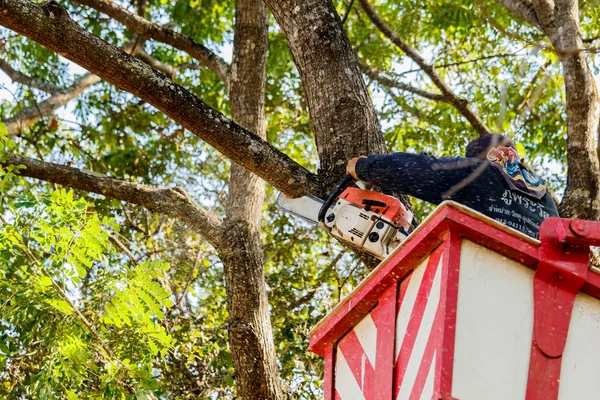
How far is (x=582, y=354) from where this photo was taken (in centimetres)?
200

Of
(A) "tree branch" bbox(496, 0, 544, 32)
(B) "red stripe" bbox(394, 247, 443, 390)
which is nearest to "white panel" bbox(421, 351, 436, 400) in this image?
(B) "red stripe" bbox(394, 247, 443, 390)

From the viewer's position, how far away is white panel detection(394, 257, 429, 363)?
2.12m

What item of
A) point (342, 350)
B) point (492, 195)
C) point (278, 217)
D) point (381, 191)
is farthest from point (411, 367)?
point (278, 217)

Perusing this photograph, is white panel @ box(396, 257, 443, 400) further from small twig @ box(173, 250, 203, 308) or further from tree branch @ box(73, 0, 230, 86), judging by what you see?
tree branch @ box(73, 0, 230, 86)

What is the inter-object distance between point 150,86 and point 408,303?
1407 millimetres

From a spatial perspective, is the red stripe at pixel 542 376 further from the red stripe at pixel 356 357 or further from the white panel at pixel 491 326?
the red stripe at pixel 356 357

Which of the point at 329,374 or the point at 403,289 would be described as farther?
the point at 329,374

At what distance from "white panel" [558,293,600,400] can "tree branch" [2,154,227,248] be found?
2.71 m

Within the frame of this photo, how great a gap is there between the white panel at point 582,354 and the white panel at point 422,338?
0.33 m

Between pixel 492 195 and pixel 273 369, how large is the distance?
174cm

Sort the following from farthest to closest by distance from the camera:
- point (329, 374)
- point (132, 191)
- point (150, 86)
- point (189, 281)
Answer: point (189, 281)
point (132, 191)
point (150, 86)
point (329, 374)

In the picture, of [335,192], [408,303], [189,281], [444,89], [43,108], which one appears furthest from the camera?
[43,108]

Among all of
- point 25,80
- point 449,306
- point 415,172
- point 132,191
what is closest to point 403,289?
point 449,306

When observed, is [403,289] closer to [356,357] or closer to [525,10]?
[356,357]
